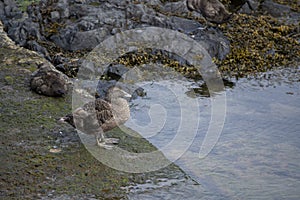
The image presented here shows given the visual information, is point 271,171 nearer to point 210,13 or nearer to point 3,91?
point 3,91

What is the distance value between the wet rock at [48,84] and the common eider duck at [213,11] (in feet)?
15.4

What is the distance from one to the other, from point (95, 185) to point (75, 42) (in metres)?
5.33

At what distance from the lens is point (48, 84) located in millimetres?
7621

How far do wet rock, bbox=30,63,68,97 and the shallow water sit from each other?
1263 millimetres

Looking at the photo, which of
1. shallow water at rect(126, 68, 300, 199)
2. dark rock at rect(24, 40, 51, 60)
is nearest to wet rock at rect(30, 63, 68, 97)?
shallow water at rect(126, 68, 300, 199)

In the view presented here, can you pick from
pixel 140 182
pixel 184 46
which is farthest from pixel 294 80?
pixel 140 182

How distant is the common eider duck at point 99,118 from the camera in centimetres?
637

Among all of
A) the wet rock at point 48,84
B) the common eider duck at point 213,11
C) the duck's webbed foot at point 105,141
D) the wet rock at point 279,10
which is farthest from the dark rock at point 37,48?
the wet rock at point 279,10

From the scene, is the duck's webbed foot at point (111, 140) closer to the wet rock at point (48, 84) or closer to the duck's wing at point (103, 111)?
the duck's wing at point (103, 111)

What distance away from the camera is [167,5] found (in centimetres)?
1195

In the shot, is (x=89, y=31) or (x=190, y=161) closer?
(x=190, y=161)

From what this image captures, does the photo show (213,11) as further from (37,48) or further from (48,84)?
(48,84)

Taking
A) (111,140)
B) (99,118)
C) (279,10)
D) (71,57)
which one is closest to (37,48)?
(71,57)

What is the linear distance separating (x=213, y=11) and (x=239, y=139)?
4.69 metres
